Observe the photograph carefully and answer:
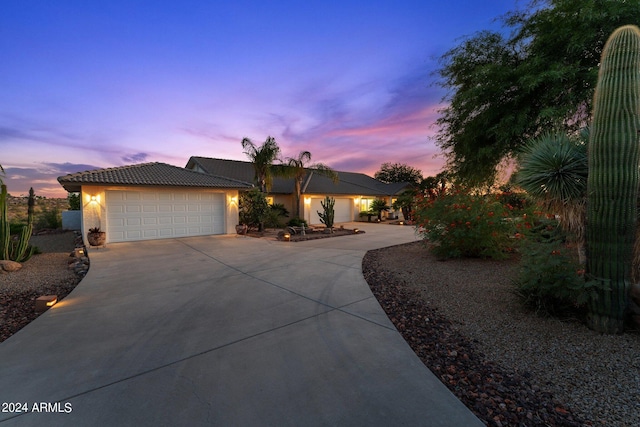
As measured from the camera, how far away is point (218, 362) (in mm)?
2744

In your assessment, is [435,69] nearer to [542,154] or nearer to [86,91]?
[542,154]

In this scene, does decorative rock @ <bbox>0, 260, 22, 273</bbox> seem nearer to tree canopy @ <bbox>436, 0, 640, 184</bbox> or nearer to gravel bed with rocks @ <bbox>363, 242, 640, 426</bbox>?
gravel bed with rocks @ <bbox>363, 242, 640, 426</bbox>

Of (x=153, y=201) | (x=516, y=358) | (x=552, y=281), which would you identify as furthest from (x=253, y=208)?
(x=516, y=358)

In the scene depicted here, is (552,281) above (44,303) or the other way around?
above

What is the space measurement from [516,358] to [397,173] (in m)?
42.8

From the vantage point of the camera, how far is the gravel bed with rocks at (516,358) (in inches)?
80.4

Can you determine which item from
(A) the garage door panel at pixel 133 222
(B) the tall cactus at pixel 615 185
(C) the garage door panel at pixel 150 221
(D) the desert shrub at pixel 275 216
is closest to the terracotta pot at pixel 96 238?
(A) the garage door panel at pixel 133 222

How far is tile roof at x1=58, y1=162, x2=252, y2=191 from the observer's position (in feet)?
33.3

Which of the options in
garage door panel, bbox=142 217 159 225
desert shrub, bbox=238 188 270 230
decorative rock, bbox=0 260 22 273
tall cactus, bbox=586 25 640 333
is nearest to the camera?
tall cactus, bbox=586 25 640 333

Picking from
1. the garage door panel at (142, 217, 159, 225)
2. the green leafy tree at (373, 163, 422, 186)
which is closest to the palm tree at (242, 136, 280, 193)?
the garage door panel at (142, 217, 159, 225)

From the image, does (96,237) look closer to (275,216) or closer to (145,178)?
(145,178)

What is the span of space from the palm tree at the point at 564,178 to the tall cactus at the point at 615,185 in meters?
1.02

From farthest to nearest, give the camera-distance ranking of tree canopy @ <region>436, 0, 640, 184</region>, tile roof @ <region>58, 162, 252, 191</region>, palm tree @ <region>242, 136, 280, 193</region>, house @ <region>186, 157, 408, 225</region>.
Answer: house @ <region>186, 157, 408, 225</region> < palm tree @ <region>242, 136, 280, 193</region> < tile roof @ <region>58, 162, 252, 191</region> < tree canopy @ <region>436, 0, 640, 184</region>

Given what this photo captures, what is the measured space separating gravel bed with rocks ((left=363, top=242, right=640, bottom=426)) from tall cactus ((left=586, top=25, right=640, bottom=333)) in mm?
431
